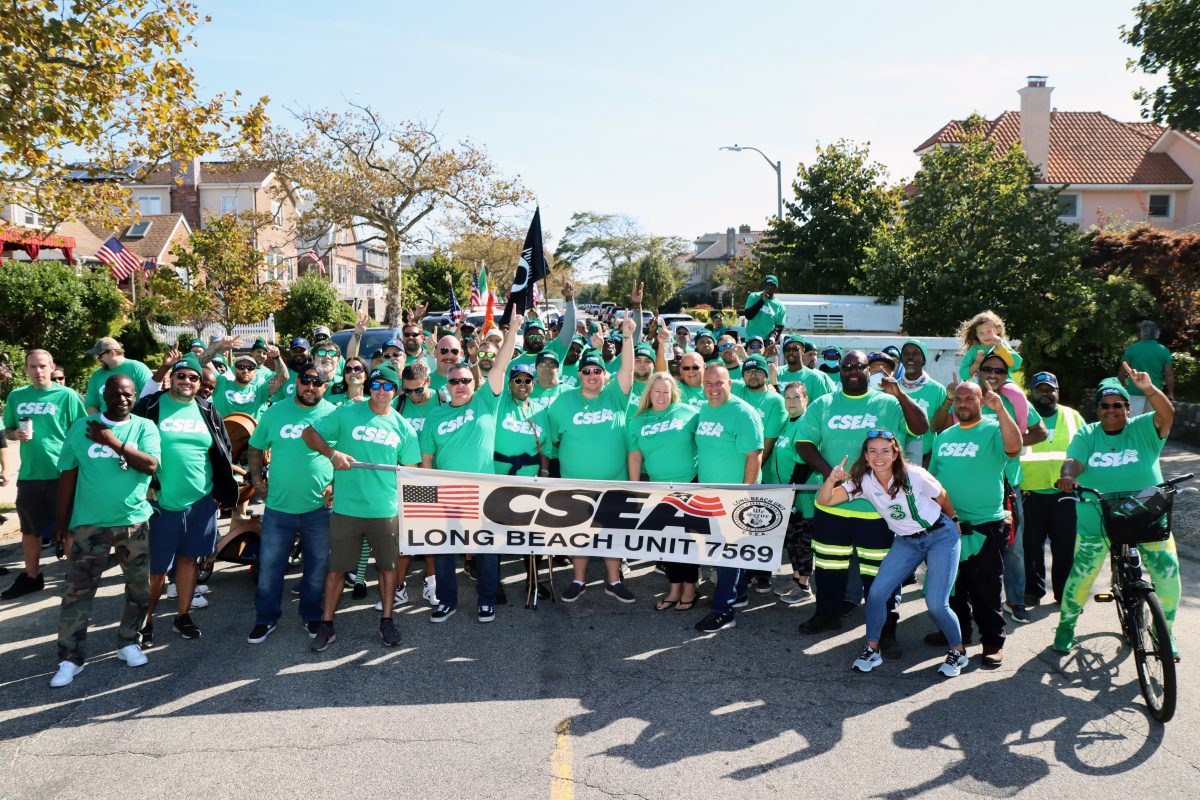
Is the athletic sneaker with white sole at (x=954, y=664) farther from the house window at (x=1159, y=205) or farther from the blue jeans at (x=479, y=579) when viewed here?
the house window at (x=1159, y=205)

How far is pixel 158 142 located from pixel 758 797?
11443 millimetres

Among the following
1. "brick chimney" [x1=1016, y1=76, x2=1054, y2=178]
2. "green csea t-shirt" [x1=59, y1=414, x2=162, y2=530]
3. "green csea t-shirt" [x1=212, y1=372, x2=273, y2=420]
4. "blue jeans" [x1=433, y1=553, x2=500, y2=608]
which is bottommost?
"blue jeans" [x1=433, y1=553, x2=500, y2=608]

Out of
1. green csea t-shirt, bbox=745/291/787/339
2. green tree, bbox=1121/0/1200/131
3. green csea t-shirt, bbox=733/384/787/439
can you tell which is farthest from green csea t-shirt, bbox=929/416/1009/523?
green tree, bbox=1121/0/1200/131

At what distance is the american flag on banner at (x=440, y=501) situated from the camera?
21.0 feet

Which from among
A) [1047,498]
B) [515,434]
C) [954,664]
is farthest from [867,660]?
[515,434]

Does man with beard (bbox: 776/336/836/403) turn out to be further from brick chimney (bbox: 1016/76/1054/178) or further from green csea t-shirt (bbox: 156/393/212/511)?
brick chimney (bbox: 1016/76/1054/178)

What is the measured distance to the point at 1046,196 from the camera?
1797 cm

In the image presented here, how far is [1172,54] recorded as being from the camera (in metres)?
15.0

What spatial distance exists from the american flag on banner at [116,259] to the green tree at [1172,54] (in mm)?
24654

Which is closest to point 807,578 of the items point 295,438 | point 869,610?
point 869,610

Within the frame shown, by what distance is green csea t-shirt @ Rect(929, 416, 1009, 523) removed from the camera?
5.83 meters

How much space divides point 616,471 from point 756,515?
115cm

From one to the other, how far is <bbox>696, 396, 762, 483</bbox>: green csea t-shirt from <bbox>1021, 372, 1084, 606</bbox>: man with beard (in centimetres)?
222

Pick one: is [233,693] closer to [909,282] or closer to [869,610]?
[869,610]
